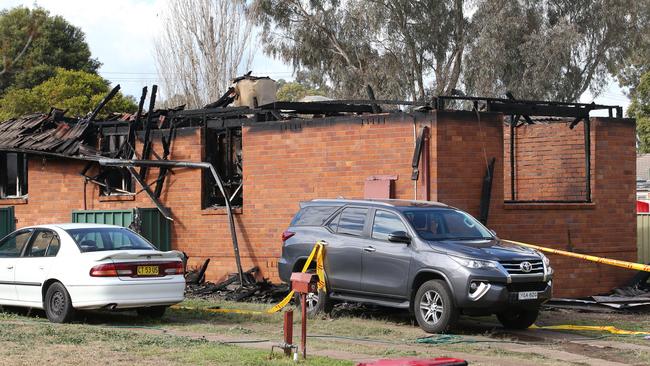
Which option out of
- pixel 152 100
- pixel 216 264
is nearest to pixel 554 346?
pixel 216 264

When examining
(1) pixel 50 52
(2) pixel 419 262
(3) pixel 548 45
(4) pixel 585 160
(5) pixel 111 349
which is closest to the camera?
(5) pixel 111 349

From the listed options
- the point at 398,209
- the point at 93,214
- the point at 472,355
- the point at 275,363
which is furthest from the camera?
the point at 93,214

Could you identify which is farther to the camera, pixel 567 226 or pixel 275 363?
pixel 567 226

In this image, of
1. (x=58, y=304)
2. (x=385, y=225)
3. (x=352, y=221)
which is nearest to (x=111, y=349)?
(x=58, y=304)

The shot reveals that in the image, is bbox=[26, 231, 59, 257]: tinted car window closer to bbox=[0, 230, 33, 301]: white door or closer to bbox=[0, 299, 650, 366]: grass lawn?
bbox=[0, 230, 33, 301]: white door

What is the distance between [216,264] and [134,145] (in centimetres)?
353

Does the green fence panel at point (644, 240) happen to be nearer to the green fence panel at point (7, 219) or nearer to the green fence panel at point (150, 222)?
the green fence panel at point (150, 222)

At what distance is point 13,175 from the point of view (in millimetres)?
24891

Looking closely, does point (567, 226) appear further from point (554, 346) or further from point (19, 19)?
point (19, 19)

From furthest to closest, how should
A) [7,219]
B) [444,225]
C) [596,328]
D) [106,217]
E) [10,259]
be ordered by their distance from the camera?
[7,219] → [106,217] → [10,259] → [444,225] → [596,328]

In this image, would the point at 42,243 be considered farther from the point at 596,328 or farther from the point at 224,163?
the point at 596,328

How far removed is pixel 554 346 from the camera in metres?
12.8

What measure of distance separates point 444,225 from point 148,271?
4220 mm

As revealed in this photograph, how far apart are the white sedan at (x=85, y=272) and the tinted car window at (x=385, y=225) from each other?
113 inches
